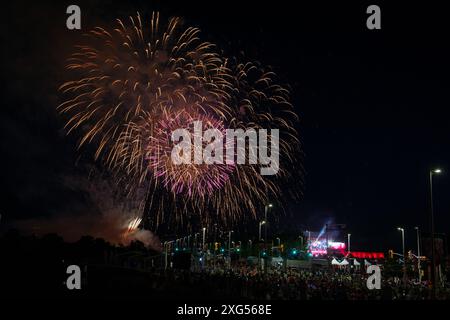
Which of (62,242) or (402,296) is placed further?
(62,242)

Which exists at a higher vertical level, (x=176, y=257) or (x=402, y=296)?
(x=176, y=257)

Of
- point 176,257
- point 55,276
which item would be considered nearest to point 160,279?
point 176,257

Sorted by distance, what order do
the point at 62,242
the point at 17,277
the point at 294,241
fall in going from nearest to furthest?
the point at 17,277 < the point at 62,242 < the point at 294,241

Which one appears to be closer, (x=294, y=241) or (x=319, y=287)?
(x=319, y=287)
